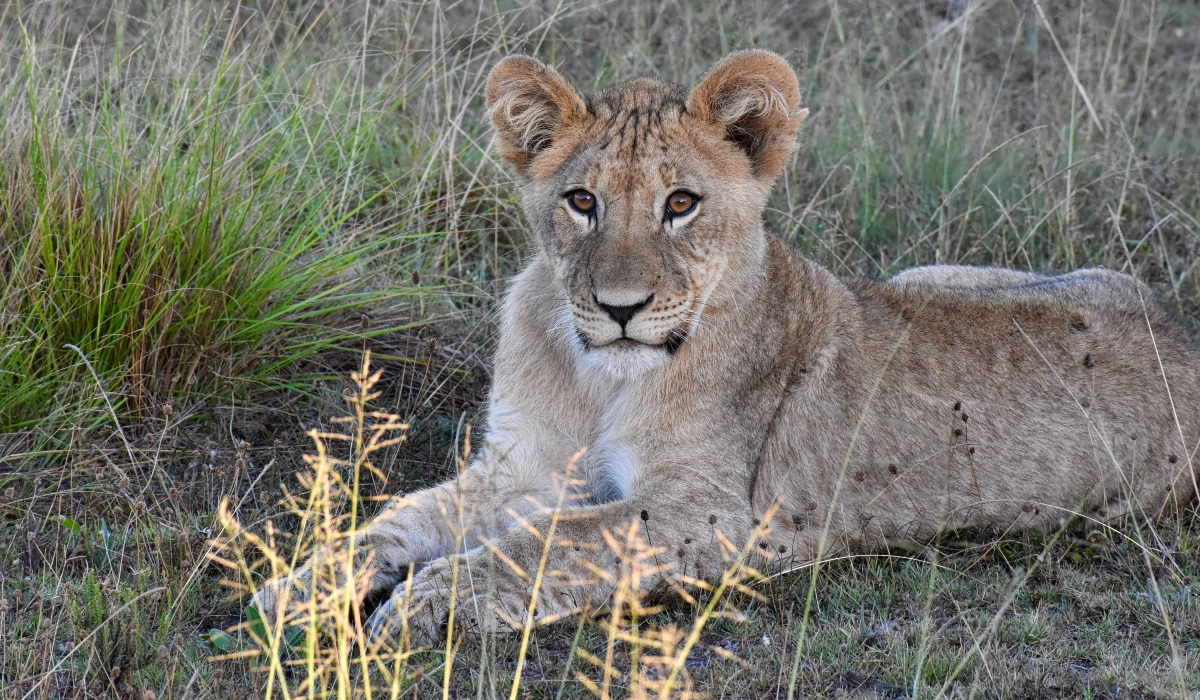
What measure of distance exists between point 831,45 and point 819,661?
6695 mm

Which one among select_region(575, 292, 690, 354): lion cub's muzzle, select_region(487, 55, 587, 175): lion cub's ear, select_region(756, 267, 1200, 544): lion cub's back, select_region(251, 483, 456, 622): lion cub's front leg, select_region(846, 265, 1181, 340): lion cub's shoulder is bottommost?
select_region(251, 483, 456, 622): lion cub's front leg

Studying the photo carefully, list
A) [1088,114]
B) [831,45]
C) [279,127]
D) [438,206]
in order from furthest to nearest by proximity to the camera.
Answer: [831,45]
[1088,114]
[438,206]
[279,127]

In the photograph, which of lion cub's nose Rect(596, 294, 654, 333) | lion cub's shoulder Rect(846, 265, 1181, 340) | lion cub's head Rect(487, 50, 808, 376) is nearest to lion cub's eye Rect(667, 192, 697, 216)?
lion cub's head Rect(487, 50, 808, 376)

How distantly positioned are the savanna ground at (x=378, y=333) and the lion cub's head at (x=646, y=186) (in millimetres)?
916

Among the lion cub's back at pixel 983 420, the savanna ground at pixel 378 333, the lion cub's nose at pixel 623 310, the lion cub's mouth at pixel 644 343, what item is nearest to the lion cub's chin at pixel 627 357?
the lion cub's mouth at pixel 644 343

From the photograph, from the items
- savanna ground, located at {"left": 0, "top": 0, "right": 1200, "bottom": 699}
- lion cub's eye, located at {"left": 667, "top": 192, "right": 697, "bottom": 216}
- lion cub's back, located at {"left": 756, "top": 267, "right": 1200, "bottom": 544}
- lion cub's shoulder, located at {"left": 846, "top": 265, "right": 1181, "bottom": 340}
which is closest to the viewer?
savanna ground, located at {"left": 0, "top": 0, "right": 1200, "bottom": 699}

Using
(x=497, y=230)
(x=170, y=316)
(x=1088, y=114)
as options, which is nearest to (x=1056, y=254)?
(x=1088, y=114)

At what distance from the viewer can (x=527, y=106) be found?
4547 millimetres

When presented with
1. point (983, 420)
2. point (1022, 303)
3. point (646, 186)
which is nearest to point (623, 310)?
point (646, 186)

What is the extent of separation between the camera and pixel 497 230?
23.2ft

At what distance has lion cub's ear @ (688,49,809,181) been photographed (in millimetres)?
4336

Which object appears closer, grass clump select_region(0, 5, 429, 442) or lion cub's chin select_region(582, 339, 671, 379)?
lion cub's chin select_region(582, 339, 671, 379)

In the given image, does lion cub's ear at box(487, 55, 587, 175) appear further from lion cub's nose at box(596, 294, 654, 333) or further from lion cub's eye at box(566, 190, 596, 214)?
lion cub's nose at box(596, 294, 654, 333)

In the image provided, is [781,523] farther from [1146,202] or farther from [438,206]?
[1146,202]
